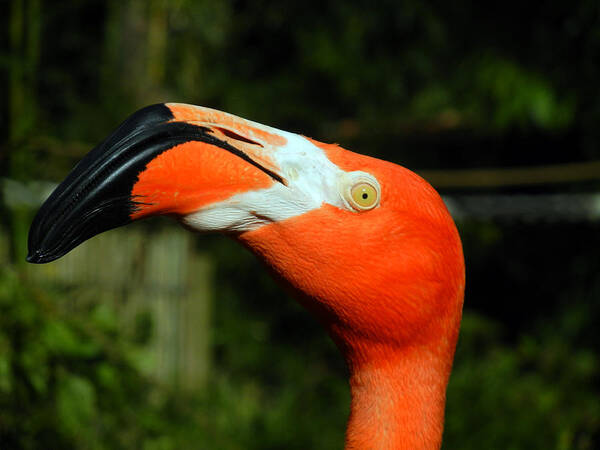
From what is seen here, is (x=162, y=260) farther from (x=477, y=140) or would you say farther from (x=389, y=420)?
(x=389, y=420)

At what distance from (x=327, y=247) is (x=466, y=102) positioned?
151 inches

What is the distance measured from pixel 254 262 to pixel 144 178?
16.7 ft

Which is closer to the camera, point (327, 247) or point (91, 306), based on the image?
point (327, 247)

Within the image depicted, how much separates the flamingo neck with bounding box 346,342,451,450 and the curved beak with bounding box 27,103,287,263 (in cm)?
47

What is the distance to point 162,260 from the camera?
4699 mm

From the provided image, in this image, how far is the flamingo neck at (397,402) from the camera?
136 centimetres

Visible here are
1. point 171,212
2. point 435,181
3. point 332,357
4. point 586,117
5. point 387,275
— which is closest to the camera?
point 171,212

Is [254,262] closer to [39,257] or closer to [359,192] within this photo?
[359,192]

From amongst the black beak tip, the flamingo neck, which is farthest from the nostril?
the flamingo neck

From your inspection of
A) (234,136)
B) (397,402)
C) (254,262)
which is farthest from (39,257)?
(254,262)

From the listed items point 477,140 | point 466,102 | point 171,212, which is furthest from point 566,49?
point 171,212

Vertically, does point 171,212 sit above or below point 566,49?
below

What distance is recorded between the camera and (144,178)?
1.14 metres

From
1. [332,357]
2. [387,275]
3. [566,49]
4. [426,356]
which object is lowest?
[332,357]
